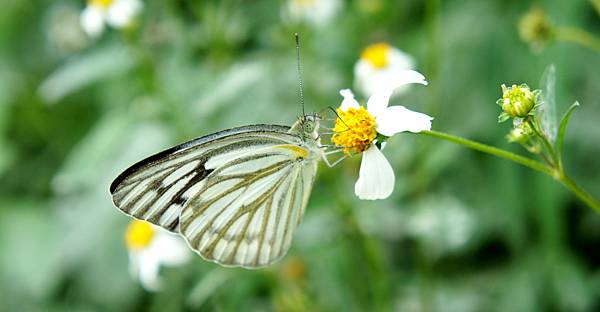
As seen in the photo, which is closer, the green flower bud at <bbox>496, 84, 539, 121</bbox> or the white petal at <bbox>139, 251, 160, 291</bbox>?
the green flower bud at <bbox>496, 84, 539, 121</bbox>

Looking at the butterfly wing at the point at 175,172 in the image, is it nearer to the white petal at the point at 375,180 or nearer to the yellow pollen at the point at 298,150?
the yellow pollen at the point at 298,150

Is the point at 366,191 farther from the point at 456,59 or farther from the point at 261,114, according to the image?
the point at 456,59

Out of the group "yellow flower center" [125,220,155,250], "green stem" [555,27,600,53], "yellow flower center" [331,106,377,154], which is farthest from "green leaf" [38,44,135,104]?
"green stem" [555,27,600,53]

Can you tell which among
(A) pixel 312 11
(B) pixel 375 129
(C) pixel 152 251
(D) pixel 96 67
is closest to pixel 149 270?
(C) pixel 152 251

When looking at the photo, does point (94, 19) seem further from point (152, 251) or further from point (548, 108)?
point (548, 108)

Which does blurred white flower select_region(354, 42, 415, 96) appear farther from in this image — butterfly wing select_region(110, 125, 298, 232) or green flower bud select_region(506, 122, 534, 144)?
green flower bud select_region(506, 122, 534, 144)

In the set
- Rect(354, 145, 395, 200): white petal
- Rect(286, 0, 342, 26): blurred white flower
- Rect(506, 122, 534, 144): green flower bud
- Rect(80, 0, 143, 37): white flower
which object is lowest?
Rect(354, 145, 395, 200): white petal

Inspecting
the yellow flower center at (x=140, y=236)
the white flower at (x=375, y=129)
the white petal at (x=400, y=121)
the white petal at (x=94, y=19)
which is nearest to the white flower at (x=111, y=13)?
the white petal at (x=94, y=19)
